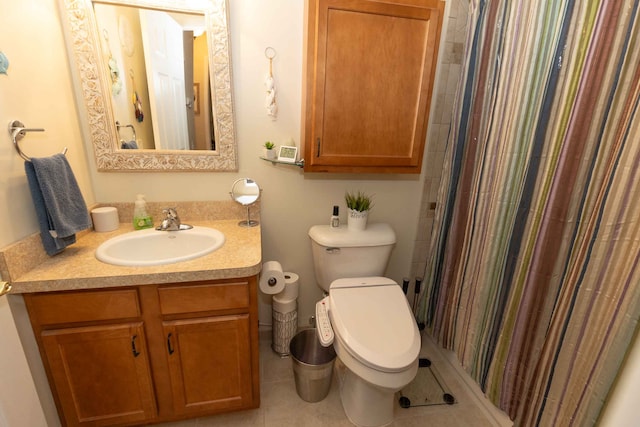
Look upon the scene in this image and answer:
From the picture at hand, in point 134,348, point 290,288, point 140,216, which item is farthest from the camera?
point 290,288

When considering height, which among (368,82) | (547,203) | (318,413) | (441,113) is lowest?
(318,413)

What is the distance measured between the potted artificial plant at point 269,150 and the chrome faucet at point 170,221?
51 cm

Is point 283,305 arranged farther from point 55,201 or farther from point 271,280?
point 55,201

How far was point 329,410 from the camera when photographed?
1396 millimetres

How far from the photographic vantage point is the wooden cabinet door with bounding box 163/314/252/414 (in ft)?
3.67

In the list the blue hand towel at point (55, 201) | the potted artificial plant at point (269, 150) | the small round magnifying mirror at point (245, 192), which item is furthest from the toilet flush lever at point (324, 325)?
the blue hand towel at point (55, 201)

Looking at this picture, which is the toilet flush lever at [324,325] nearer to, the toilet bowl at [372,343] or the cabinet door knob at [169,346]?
the toilet bowl at [372,343]

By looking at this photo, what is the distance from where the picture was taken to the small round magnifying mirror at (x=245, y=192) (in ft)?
4.77

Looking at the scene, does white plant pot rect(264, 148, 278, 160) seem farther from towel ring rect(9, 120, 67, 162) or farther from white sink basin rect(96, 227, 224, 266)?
towel ring rect(9, 120, 67, 162)

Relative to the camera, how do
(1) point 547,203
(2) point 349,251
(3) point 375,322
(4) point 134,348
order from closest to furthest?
1. (1) point 547,203
2. (4) point 134,348
3. (3) point 375,322
4. (2) point 349,251

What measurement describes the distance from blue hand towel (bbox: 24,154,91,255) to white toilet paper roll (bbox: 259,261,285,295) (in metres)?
0.76

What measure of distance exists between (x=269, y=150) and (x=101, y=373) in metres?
1.14

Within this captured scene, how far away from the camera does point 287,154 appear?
1.43 meters

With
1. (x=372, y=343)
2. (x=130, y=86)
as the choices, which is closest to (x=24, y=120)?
(x=130, y=86)
